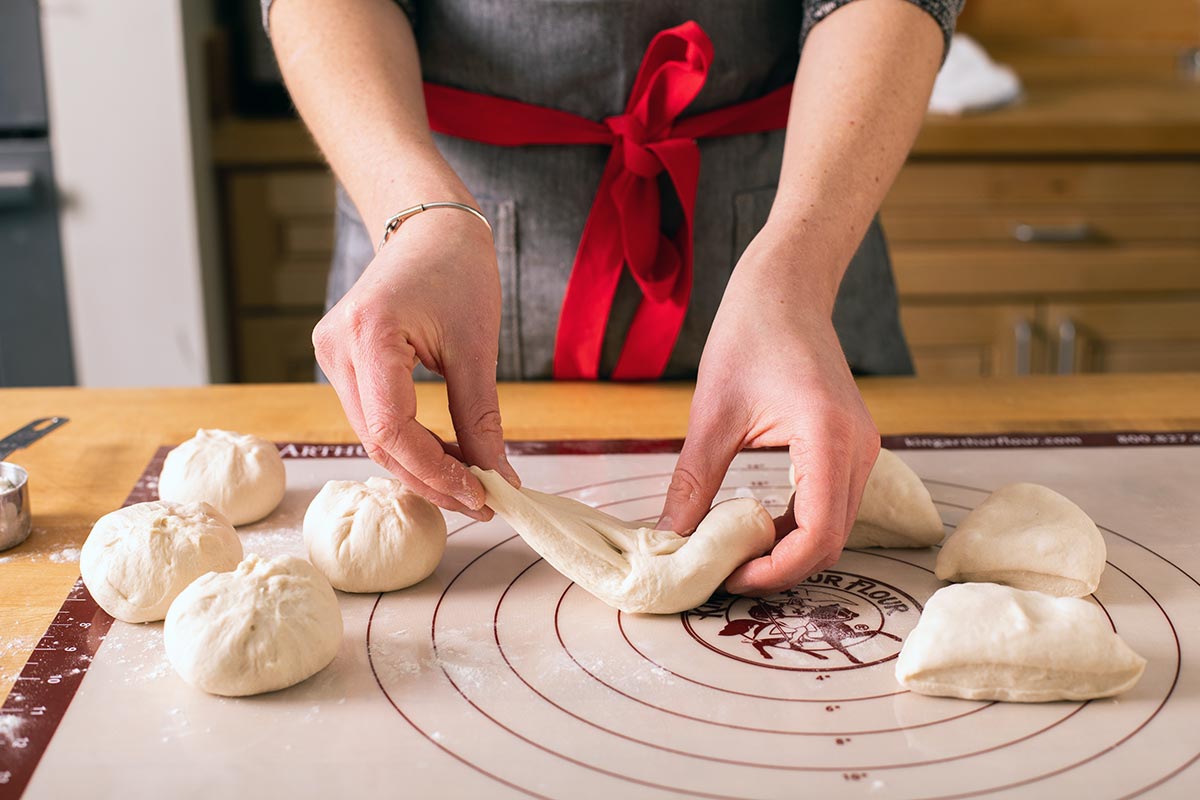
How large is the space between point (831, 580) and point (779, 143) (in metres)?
0.59

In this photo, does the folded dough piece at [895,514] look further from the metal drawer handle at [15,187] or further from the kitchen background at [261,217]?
the metal drawer handle at [15,187]

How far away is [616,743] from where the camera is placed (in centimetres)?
63

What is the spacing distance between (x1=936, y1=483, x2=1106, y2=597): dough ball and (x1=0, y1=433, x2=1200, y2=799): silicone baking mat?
3cm

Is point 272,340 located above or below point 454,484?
below

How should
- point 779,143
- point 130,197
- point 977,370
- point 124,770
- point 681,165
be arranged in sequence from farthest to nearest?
point 977,370 → point 130,197 → point 779,143 → point 681,165 → point 124,770

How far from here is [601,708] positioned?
661 millimetres

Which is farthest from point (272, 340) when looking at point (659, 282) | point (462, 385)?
point (462, 385)

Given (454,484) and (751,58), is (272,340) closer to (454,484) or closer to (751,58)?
(751,58)

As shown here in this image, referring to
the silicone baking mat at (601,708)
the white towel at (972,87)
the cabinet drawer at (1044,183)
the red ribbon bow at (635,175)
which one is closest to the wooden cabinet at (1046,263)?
the cabinet drawer at (1044,183)

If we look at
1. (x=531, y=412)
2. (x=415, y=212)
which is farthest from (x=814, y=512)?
(x=531, y=412)

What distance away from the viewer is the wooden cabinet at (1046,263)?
217 cm

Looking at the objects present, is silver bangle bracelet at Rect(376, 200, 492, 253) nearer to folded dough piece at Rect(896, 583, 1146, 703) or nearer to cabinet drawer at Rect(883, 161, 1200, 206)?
folded dough piece at Rect(896, 583, 1146, 703)

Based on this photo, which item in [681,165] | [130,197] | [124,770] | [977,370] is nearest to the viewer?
[124,770]

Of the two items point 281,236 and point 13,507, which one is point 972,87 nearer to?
Answer: point 281,236
